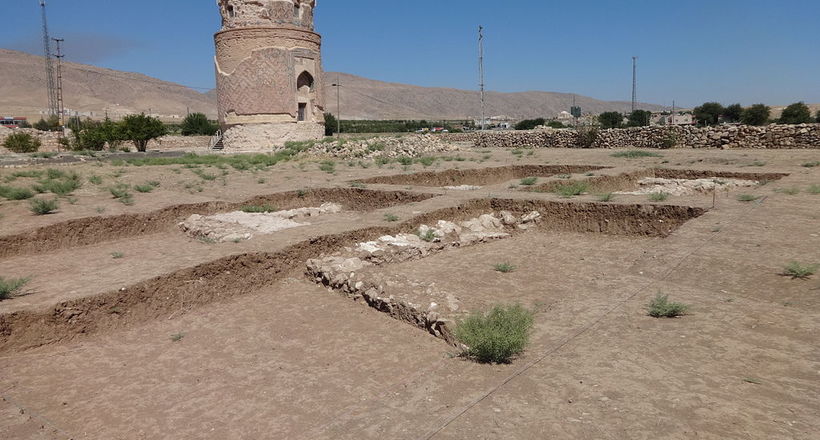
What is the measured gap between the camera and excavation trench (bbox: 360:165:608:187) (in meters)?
15.0

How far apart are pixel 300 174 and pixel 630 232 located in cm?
1044

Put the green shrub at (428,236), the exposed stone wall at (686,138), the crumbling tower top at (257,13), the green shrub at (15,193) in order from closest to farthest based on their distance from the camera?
the green shrub at (428,236)
the green shrub at (15,193)
the exposed stone wall at (686,138)
the crumbling tower top at (257,13)

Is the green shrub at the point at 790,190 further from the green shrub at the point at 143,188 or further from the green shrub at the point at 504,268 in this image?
the green shrub at the point at 143,188

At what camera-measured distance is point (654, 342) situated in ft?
13.9

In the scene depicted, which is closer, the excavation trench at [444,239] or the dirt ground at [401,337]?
the dirt ground at [401,337]

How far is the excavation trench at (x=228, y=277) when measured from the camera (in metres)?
5.15

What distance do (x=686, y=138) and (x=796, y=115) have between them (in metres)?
18.6

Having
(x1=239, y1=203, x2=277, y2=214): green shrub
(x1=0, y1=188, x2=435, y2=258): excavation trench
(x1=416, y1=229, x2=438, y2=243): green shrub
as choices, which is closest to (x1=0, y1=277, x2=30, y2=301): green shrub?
(x1=0, y1=188, x2=435, y2=258): excavation trench

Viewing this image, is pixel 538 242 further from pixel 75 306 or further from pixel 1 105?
pixel 1 105

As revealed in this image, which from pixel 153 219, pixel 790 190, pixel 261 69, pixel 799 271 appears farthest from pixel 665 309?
pixel 261 69

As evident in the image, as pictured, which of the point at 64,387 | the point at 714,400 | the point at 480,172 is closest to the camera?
the point at 714,400

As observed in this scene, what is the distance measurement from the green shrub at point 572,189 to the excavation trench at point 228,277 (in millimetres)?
1044

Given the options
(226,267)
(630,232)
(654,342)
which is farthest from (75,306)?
(630,232)

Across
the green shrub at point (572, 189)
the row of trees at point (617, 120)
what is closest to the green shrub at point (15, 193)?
the green shrub at point (572, 189)
